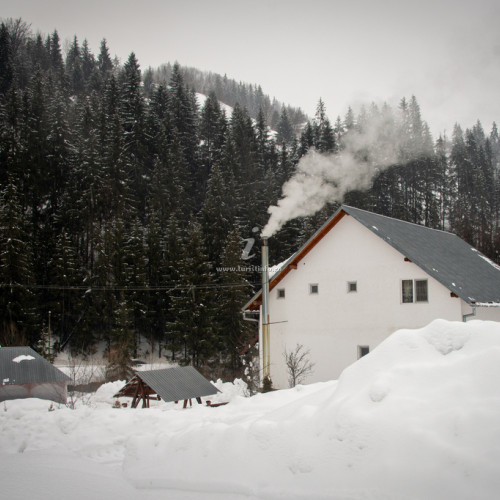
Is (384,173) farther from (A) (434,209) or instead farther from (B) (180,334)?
(B) (180,334)

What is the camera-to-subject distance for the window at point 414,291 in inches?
745

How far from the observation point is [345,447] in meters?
5.74

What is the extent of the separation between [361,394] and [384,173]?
53120 millimetres

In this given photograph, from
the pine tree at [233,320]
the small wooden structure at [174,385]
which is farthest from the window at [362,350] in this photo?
the pine tree at [233,320]

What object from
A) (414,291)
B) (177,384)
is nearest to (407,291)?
(414,291)

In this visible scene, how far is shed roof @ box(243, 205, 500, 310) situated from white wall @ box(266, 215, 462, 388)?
41 cm

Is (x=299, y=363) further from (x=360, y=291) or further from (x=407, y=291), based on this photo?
→ (x=407, y=291)

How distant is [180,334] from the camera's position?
125ft

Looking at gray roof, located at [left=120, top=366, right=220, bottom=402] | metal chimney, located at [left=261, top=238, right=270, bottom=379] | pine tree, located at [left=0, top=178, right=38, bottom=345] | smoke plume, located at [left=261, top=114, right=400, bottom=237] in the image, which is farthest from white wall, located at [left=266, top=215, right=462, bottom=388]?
pine tree, located at [left=0, top=178, right=38, bottom=345]

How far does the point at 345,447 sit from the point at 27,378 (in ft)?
58.7

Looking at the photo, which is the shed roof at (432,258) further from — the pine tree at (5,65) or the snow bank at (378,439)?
the pine tree at (5,65)

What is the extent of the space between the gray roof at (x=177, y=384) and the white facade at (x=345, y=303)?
6.68 metres

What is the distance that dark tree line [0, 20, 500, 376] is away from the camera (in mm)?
38438

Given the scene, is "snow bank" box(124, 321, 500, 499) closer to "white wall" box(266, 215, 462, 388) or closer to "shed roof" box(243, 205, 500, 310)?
"shed roof" box(243, 205, 500, 310)
